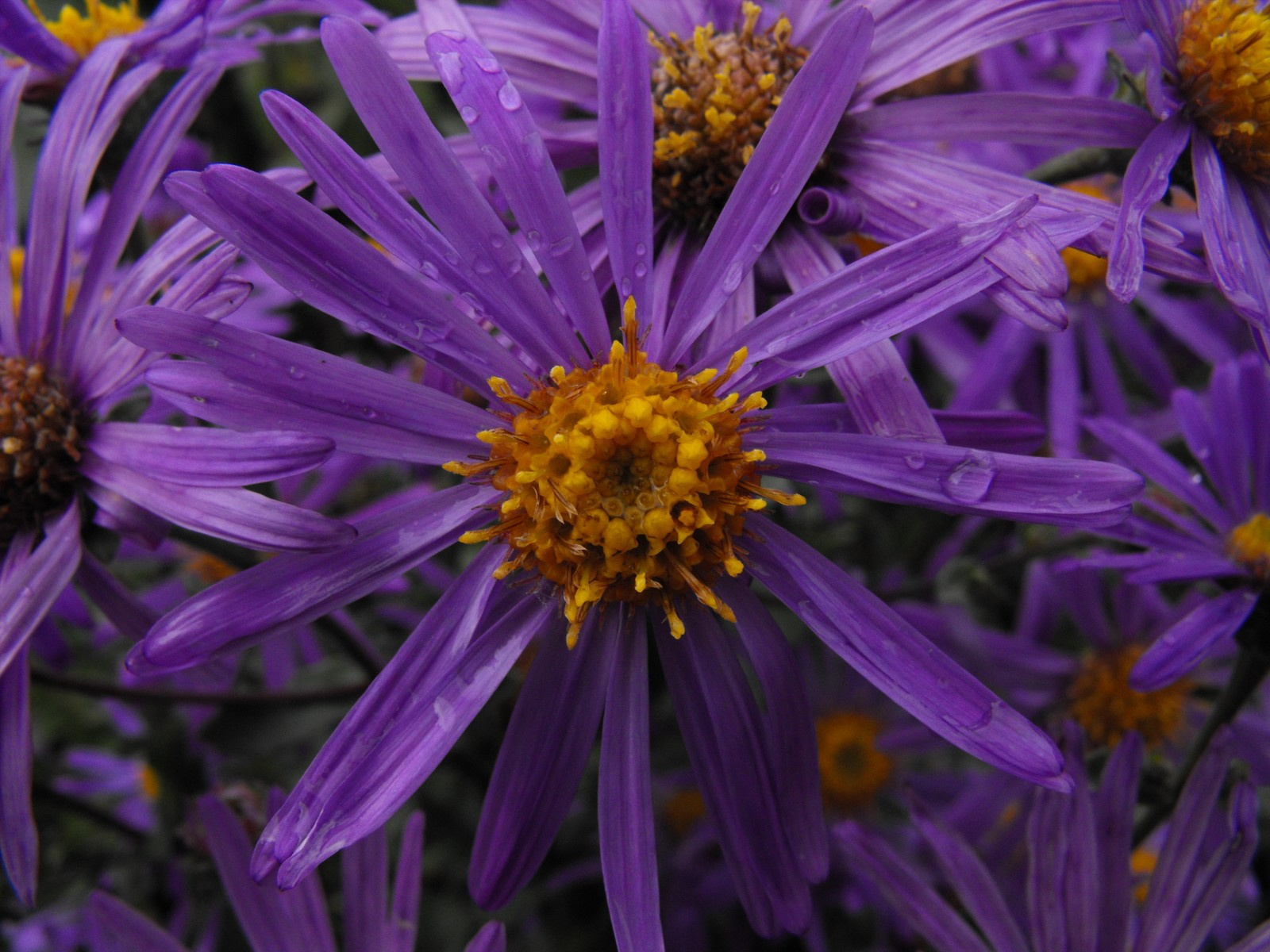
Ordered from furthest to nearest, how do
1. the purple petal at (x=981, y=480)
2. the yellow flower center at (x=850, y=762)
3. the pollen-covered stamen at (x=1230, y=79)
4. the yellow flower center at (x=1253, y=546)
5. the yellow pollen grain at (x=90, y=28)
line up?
the yellow flower center at (x=850, y=762)
the yellow pollen grain at (x=90, y=28)
the yellow flower center at (x=1253, y=546)
the pollen-covered stamen at (x=1230, y=79)
the purple petal at (x=981, y=480)

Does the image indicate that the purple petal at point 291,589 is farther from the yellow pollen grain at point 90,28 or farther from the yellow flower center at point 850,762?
the yellow flower center at point 850,762

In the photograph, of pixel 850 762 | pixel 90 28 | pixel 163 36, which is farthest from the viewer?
pixel 850 762

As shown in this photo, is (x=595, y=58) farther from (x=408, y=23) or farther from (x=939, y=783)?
(x=939, y=783)

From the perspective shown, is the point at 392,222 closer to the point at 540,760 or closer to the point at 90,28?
the point at 540,760

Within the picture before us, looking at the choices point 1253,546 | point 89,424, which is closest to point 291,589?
point 89,424

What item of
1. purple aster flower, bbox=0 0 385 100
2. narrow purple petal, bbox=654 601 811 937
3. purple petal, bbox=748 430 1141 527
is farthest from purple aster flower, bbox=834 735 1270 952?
purple aster flower, bbox=0 0 385 100

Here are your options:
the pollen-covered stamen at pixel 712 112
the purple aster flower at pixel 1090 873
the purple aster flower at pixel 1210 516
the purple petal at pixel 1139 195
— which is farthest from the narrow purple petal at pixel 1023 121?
the purple aster flower at pixel 1090 873

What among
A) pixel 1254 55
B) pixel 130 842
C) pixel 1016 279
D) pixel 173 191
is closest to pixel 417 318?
pixel 173 191

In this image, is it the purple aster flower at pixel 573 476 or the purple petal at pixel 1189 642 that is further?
the purple petal at pixel 1189 642
